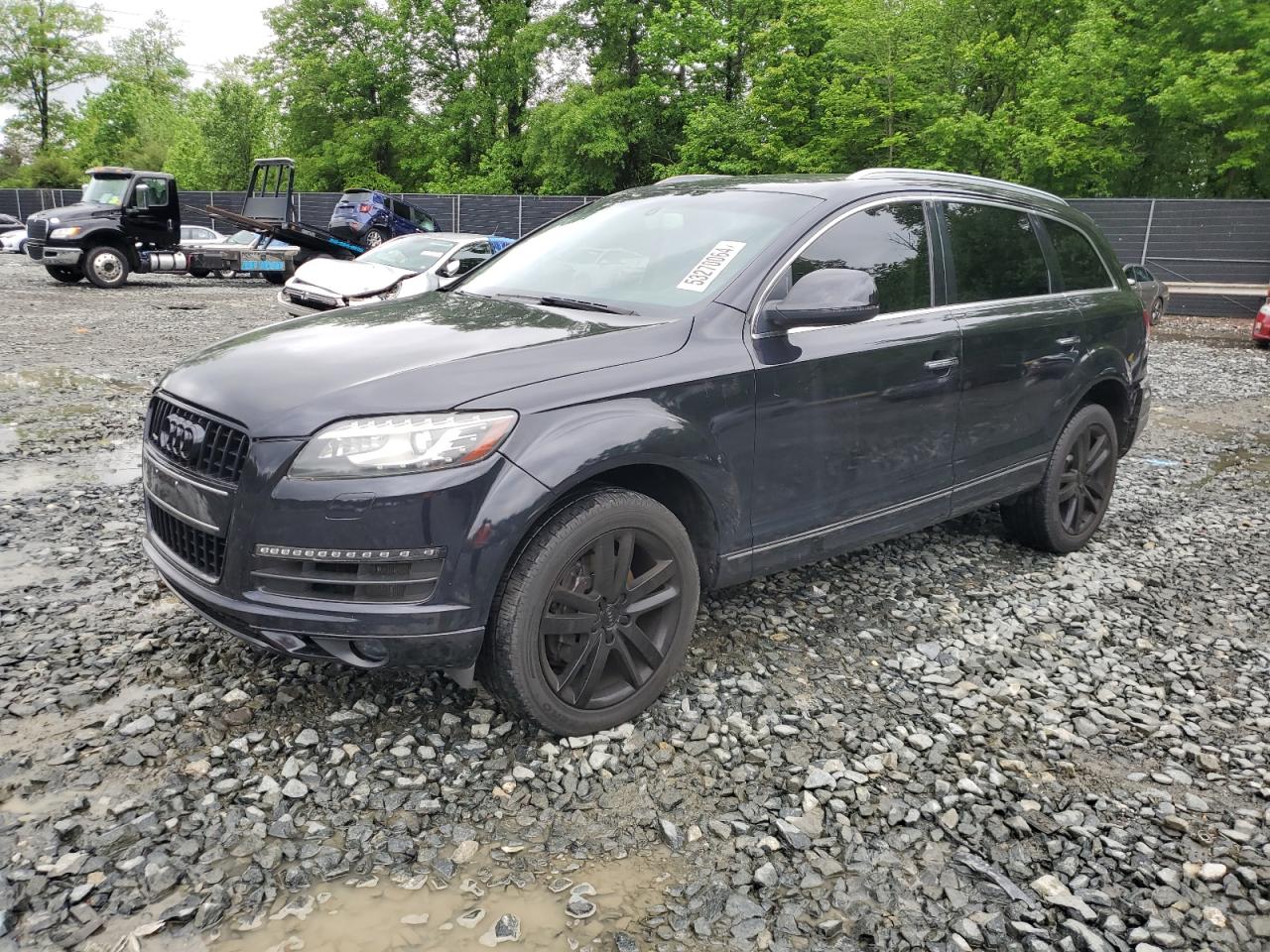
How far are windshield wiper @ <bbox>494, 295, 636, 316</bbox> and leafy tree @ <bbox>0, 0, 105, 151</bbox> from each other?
61628 mm

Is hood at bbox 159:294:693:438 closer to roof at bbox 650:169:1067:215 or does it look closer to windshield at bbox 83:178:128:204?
roof at bbox 650:169:1067:215

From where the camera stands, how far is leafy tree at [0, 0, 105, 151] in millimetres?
51031

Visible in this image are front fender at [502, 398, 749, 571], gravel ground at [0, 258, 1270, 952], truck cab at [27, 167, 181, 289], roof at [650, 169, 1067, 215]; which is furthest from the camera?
truck cab at [27, 167, 181, 289]

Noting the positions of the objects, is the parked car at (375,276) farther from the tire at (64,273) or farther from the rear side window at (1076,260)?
the tire at (64,273)

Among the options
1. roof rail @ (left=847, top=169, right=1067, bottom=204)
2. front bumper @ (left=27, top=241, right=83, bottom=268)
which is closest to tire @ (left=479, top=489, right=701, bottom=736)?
roof rail @ (left=847, top=169, right=1067, bottom=204)

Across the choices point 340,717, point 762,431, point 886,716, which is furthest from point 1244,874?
point 340,717

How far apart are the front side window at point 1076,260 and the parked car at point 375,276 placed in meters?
6.93

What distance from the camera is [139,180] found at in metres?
18.4

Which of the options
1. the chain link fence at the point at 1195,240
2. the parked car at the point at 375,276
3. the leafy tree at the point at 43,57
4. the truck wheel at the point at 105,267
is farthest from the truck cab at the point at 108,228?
the leafy tree at the point at 43,57

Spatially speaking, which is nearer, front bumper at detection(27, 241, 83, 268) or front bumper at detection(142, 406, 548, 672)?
front bumper at detection(142, 406, 548, 672)

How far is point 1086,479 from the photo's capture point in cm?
510

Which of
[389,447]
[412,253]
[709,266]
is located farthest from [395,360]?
[412,253]

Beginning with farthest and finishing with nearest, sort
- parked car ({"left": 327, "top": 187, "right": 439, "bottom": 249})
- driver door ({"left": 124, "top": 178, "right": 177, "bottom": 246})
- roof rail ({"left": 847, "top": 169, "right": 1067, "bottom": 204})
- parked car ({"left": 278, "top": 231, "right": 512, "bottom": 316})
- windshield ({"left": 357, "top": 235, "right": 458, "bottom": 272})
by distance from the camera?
parked car ({"left": 327, "top": 187, "right": 439, "bottom": 249}) → driver door ({"left": 124, "top": 178, "right": 177, "bottom": 246}) → windshield ({"left": 357, "top": 235, "right": 458, "bottom": 272}) → parked car ({"left": 278, "top": 231, "right": 512, "bottom": 316}) → roof rail ({"left": 847, "top": 169, "right": 1067, "bottom": 204})

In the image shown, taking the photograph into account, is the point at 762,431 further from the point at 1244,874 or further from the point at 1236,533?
the point at 1236,533
